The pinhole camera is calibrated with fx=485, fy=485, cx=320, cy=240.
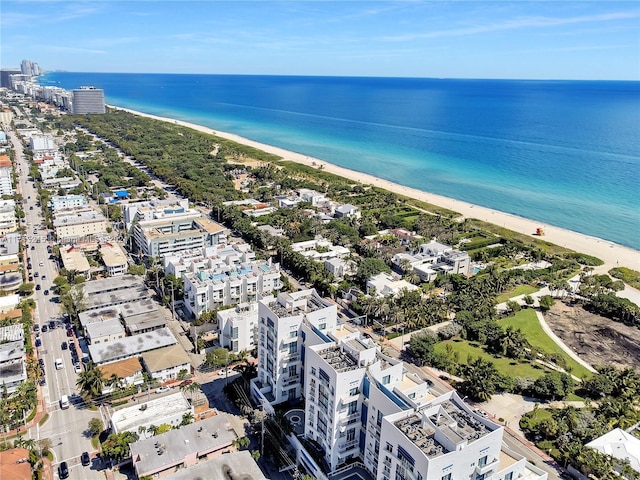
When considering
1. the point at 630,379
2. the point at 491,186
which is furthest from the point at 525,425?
the point at 491,186

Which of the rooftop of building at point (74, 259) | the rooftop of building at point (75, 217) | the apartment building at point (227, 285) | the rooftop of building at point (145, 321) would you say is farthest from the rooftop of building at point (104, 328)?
the rooftop of building at point (75, 217)

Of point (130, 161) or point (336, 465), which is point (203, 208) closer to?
point (130, 161)

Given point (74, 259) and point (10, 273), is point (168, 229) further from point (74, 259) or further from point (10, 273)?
point (10, 273)

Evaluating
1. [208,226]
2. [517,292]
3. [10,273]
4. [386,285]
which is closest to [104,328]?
[10,273]

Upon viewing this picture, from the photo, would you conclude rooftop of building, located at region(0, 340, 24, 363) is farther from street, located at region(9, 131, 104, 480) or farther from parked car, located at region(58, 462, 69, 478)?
parked car, located at region(58, 462, 69, 478)

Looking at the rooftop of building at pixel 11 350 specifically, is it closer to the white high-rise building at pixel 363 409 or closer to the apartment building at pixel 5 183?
the white high-rise building at pixel 363 409
